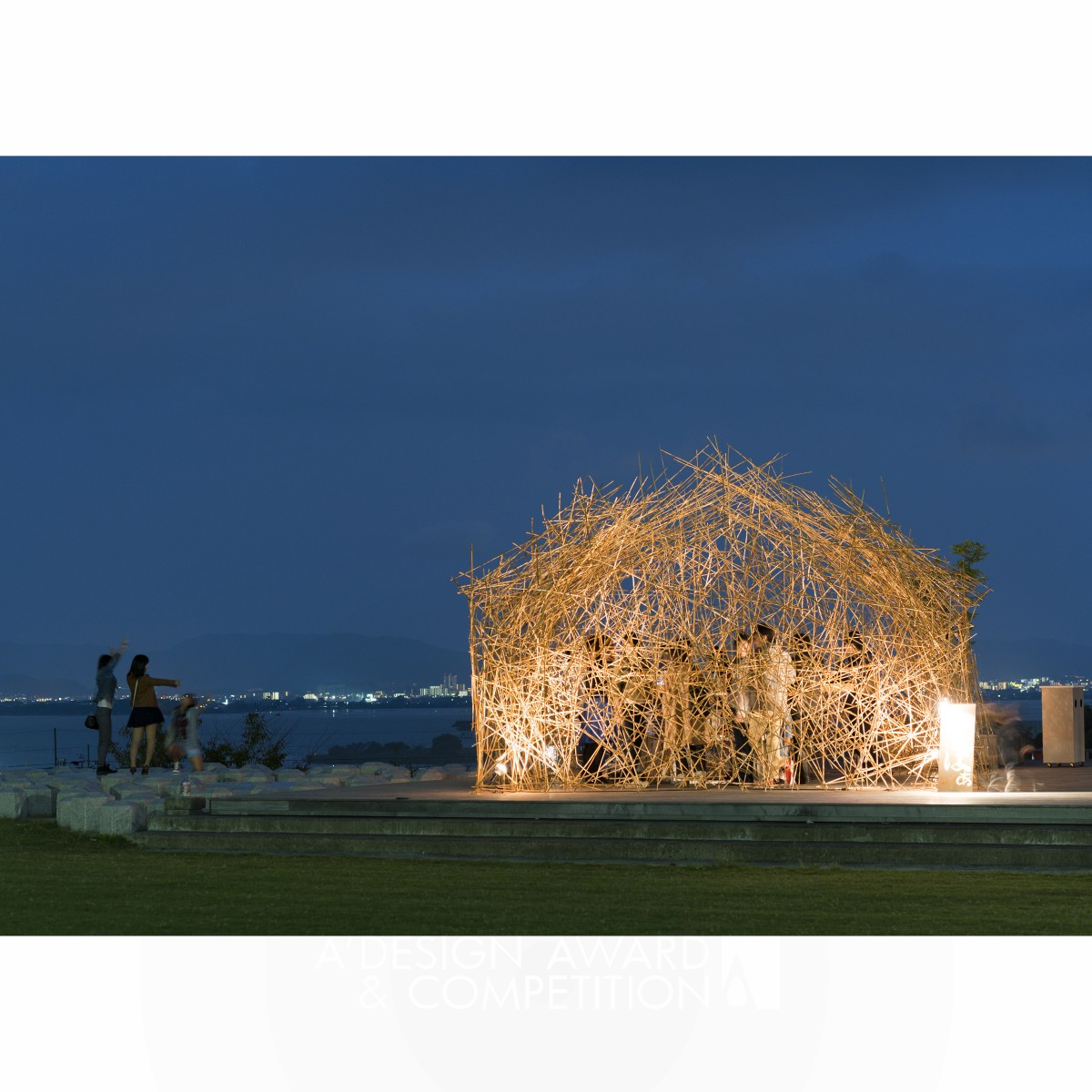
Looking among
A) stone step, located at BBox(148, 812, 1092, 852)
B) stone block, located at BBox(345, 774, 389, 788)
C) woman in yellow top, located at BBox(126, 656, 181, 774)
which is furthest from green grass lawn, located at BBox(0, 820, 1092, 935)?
woman in yellow top, located at BBox(126, 656, 181, 774)

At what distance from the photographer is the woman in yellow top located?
2156 cm

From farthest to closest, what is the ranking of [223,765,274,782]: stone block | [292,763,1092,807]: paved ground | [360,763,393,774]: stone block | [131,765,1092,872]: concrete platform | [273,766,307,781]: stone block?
[360,763,393,774]: stone block < [273,766,307,781]: stone block < [223,765,274,782]: stone block < [292,763,1092,807]: paved ground < [131,765,1092,872]: concrete platform

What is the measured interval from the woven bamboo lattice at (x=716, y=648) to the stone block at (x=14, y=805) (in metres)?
5.26

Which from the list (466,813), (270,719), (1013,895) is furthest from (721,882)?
(270,719)

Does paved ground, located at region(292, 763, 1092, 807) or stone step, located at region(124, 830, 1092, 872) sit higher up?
paved ground, located at region(292, 763, 1092, 807)

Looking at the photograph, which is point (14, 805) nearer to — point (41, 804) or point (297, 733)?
point (41, 804)

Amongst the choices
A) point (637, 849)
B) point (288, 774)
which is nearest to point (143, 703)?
point (288, 774)

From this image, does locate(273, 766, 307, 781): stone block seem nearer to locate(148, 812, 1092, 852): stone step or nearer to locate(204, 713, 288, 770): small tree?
locate(204, 713, 288, 770): small tree

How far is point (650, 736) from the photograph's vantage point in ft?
57.8

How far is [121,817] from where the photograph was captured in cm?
1559

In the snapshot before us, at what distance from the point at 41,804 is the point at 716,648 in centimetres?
791

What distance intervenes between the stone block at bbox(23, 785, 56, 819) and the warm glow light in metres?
9.97

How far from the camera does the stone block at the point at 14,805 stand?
694 inches

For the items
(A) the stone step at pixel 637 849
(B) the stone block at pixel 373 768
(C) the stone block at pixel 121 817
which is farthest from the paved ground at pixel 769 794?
(B) the stone block at pixel 373 768
